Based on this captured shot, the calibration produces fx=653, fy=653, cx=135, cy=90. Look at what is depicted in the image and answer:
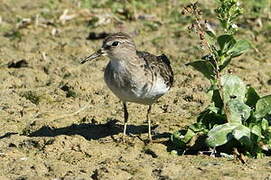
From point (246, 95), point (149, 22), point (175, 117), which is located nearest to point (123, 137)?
point (175, 117)

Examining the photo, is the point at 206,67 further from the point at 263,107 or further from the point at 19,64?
the point at 19,64

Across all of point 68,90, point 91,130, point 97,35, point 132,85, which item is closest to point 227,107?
point 132,85

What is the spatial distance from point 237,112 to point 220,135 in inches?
13.0

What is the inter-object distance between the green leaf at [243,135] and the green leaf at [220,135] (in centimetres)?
6

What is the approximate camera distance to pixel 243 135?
256 inches

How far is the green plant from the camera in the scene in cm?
645

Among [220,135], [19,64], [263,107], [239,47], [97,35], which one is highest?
[97,35]

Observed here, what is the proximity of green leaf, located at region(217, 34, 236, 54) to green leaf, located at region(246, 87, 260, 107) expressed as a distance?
2.02 feet

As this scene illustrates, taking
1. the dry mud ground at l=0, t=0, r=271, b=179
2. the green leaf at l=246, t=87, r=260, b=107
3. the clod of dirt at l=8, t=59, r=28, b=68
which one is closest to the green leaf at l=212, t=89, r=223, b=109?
A: the green leaf at l=246, t=87, r=260, b=107

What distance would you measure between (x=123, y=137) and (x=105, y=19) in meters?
4.91

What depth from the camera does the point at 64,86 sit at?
9180 mm

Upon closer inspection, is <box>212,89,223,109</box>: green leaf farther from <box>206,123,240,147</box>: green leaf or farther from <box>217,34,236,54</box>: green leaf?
<box>217,34,236,54</box>: green leaf

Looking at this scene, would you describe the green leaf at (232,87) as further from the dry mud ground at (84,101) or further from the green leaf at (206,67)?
the dry mud ground at (84,101)

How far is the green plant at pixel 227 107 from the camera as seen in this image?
6449 millimetres
